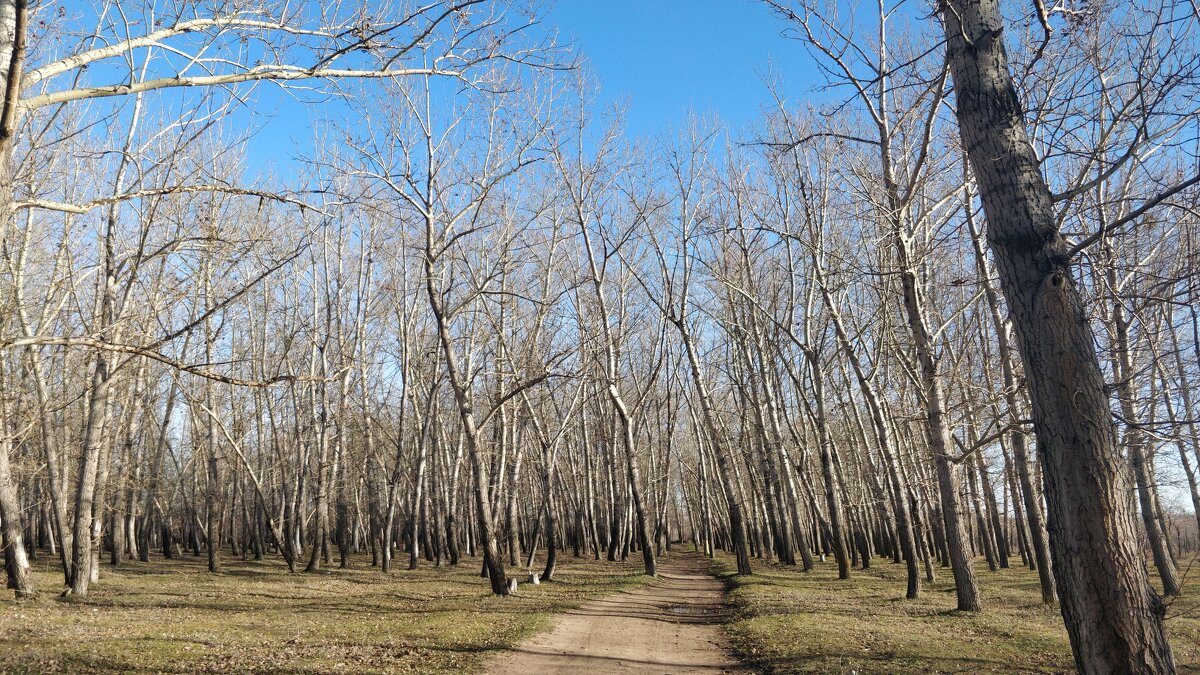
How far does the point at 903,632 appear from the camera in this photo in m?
9.76

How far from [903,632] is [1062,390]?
649 centimetres

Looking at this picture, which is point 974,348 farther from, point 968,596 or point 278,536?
point 278,536

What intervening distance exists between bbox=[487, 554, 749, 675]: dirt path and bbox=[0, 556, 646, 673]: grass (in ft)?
1.46

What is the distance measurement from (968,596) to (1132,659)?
834 centimetres

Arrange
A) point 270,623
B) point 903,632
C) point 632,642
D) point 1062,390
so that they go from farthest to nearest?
point 270,623
point 632,642
point 903,632
point 1062,390

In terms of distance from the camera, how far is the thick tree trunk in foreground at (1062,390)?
13.8ft

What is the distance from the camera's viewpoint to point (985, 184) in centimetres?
495

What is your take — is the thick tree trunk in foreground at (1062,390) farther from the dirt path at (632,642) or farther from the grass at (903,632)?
the dirt path at (632,642)

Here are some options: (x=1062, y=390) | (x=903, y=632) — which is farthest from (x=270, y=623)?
(x=1062, y=390)

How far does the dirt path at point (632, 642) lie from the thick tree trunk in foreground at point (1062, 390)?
4.54m

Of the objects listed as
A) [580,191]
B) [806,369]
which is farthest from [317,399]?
[806,369]

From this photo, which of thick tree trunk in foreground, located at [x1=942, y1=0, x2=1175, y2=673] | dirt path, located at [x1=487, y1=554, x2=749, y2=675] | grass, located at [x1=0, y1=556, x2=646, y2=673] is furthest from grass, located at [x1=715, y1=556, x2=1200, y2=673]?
grass, located at [x1=0, y1=556, x2=646, y2=673]

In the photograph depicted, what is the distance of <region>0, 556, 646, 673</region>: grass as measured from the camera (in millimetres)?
7770

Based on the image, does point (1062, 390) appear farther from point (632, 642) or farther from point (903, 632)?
point (632, 642)
